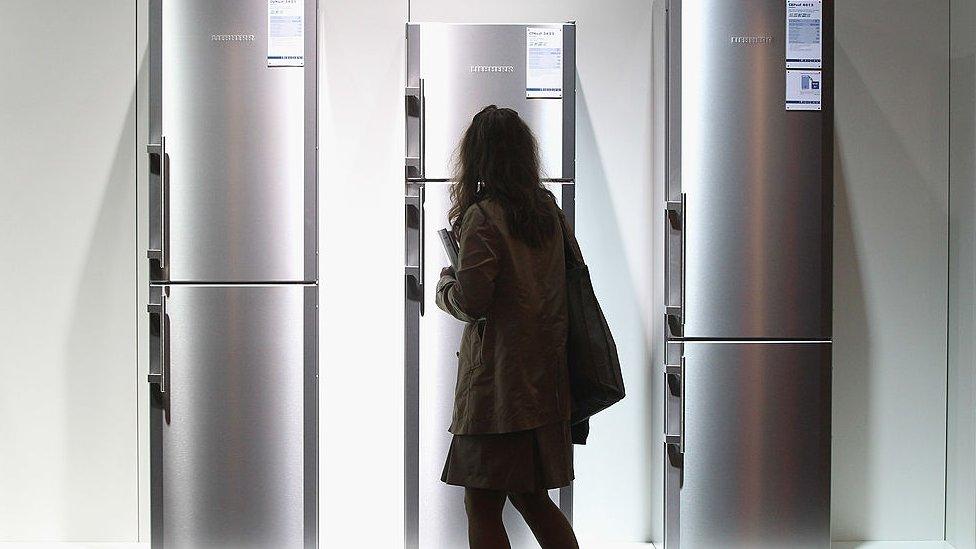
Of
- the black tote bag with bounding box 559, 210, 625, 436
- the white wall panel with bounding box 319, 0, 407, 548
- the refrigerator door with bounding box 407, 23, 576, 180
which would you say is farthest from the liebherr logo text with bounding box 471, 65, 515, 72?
the black tote bag with bounding box 559, 210, 625, 436

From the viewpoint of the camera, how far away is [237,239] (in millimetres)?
3072

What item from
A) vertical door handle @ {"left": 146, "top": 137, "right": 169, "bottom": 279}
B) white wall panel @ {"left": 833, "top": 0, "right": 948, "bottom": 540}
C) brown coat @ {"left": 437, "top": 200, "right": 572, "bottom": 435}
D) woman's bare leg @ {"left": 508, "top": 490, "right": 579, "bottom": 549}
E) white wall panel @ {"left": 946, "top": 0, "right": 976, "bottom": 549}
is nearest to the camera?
brown coat @ {"left": 437, "top": 200, "right": 572, "bottom": 435}

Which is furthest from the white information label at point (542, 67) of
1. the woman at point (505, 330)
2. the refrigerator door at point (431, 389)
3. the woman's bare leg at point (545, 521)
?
the woman's bare leg at point (545, 521)

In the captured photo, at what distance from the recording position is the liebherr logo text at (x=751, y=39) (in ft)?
10.1

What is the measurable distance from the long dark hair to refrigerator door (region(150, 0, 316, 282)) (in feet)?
3.10

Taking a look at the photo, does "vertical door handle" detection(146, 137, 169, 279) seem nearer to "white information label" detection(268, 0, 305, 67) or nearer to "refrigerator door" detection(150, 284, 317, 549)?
"refrigerator door" detection(150, 284, 317, 549)

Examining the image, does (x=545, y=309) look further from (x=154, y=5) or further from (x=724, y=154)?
(x=154, y=5)

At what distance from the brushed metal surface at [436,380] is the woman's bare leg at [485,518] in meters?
0.82

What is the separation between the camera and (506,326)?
2.27m

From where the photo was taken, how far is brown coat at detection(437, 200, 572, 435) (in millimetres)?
2230

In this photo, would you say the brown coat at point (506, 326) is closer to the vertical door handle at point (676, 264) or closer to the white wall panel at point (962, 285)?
the vertical door handle at point (676, 264)

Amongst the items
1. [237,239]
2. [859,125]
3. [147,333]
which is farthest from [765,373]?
[147,333]

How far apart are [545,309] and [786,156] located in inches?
50.2

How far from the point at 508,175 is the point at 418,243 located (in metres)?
0.90
